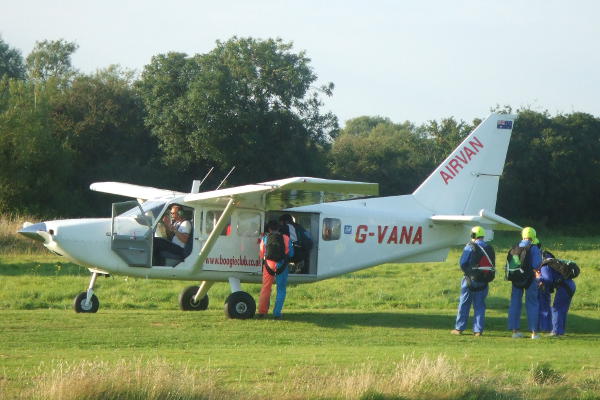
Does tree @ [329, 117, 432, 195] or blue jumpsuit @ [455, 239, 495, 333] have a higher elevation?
tree @ [329, 117, 432, 195]

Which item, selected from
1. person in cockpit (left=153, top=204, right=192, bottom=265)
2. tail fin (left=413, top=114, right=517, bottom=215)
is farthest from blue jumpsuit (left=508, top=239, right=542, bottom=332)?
person in cockpit (left=153, top=204, right=192, bottom=265)

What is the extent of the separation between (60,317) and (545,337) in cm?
911

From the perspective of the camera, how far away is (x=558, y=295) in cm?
1662

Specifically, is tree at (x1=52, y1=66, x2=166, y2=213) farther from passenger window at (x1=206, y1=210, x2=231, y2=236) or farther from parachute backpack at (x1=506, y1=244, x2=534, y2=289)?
parachute backpack at (x1=506, y1=244, x2=534, y2=289)

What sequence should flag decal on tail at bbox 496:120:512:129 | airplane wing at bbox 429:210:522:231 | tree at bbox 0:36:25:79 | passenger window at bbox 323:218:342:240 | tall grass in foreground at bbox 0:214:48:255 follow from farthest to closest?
tree at bbox 0:36:25:79
tall grass in foreground at bbox 0:214:48:255
flag decal on tail at bbox 496:120:512:129
passenger window at bbox 323:218:342:240
airplane wing at bbox 429:210:522:231

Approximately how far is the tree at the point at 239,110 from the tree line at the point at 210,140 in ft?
0.20

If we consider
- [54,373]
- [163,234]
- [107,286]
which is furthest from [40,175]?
[54,373]

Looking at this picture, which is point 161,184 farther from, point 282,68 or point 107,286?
point 107,286

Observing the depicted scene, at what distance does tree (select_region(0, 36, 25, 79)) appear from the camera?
77.1m

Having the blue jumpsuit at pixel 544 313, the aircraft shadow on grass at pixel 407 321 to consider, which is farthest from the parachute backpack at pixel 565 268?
the aircraft shadow on grass at pixel 407 321

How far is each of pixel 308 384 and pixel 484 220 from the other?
8.90m

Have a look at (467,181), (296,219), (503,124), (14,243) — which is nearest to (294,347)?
(296,219)

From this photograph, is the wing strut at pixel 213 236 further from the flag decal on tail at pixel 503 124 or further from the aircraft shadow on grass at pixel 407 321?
the flag decal on tail at pixel 503 124

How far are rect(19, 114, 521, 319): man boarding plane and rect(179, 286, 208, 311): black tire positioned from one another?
0.07ft
